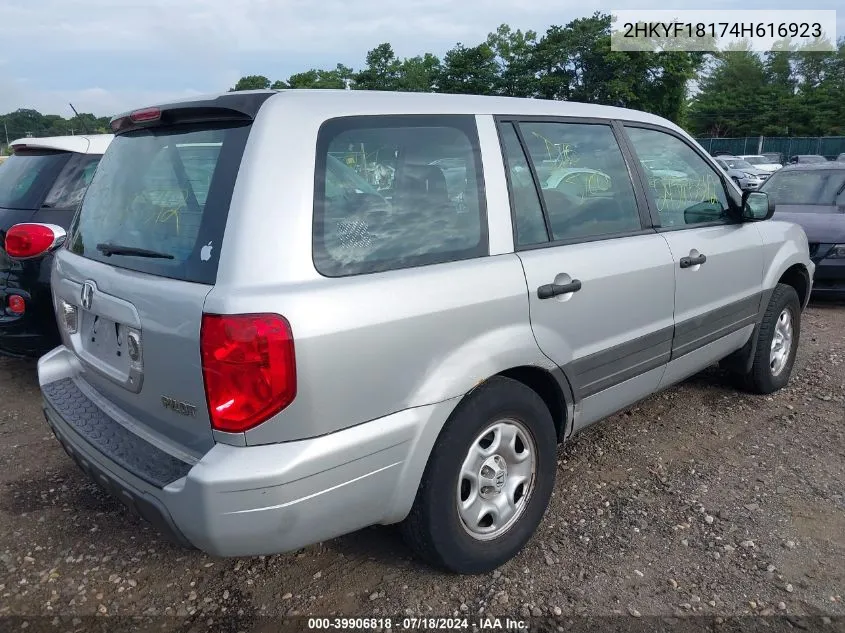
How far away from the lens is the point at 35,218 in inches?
177

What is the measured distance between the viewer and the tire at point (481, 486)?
2.39m

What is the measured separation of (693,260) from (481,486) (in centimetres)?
175

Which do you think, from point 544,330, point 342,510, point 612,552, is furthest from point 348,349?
point 612,552

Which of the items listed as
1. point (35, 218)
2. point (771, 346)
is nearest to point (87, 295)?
point (35, 218)

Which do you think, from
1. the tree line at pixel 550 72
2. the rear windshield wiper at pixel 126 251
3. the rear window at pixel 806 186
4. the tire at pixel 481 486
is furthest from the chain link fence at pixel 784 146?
the rear windshield wiper at pixel 126 251

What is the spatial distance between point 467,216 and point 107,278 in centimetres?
133

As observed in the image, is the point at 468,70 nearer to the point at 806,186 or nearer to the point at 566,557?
the point at 806,186

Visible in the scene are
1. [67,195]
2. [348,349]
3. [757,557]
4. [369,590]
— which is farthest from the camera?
[67,195]

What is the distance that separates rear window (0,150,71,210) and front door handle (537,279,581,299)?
3.67 m

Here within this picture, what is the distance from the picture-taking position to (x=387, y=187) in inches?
92.3

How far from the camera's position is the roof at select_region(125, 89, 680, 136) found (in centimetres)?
221

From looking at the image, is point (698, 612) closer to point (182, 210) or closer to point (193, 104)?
point (182, 210)

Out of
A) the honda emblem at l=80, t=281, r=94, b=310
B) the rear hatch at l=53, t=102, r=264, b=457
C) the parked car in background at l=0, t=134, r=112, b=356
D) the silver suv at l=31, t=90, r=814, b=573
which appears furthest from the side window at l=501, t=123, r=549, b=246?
the parked car in background at l=0, t=134, r=112, b=356

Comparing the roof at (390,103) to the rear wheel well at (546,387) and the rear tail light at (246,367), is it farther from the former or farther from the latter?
the rear wheel well at (546,387)
